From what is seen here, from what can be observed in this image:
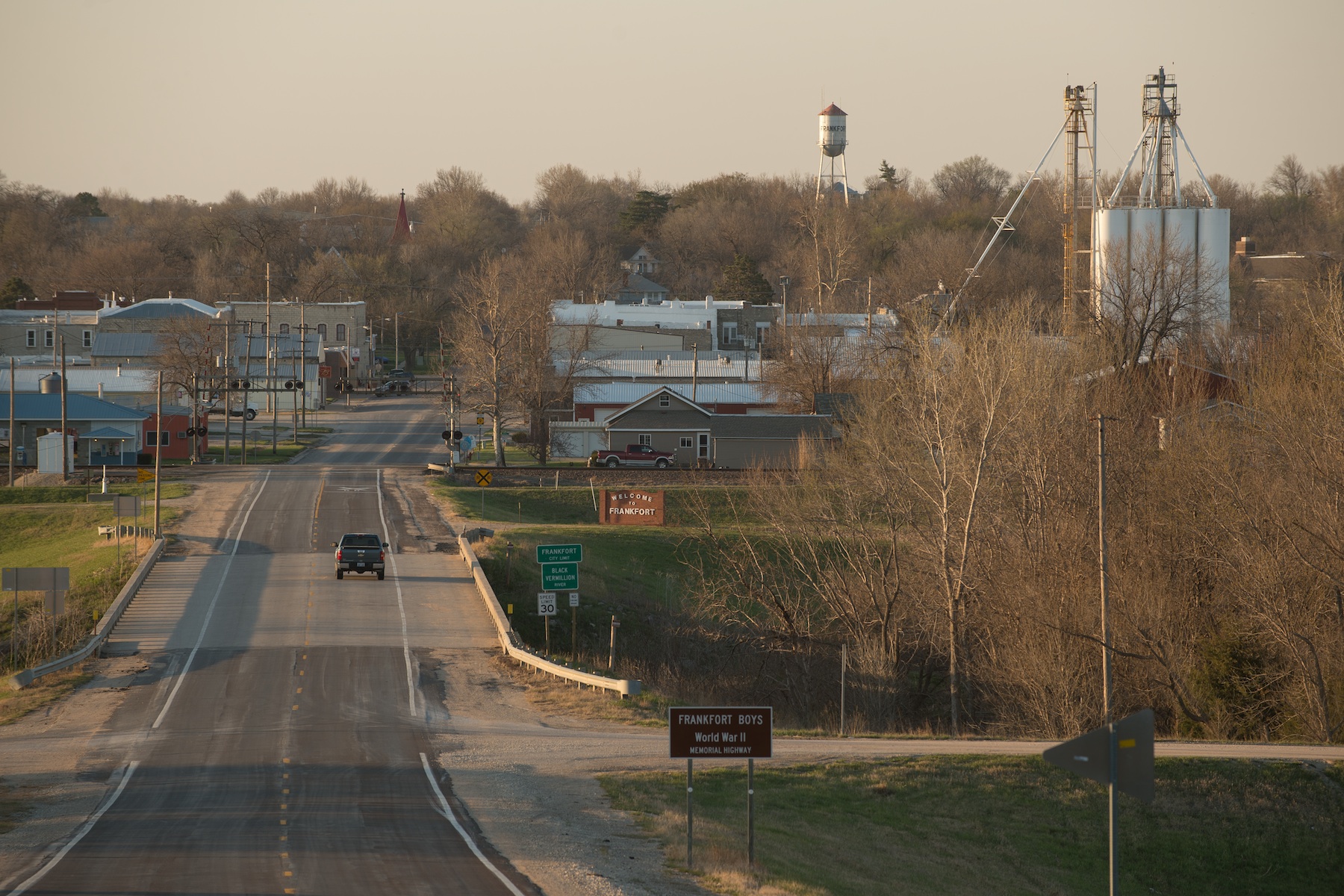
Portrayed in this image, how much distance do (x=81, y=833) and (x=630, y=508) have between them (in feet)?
121

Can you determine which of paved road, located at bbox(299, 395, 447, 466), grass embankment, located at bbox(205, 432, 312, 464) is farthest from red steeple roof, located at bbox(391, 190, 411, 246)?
grass embankment, located at bbox(205, 432, 312, 464)

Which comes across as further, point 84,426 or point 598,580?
point 84,426

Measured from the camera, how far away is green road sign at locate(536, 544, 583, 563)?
105ft

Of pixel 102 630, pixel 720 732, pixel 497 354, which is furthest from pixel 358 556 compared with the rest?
pixel 497 354

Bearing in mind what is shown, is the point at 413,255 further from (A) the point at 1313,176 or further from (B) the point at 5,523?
(A) the point at 1313,176

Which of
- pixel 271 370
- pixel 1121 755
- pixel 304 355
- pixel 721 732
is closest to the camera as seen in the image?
pixel 1121 755

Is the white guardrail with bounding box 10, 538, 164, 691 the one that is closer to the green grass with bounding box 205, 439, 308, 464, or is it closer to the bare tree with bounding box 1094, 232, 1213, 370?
the green grass with bounding box 205, 439, 308, 464

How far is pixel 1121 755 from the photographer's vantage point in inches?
454

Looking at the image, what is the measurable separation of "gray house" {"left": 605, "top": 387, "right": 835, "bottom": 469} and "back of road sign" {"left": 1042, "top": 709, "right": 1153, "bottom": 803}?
2218 inches

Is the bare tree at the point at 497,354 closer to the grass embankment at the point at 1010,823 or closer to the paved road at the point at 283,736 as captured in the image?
the paved road at the point at 283,736

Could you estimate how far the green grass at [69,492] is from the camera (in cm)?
5409

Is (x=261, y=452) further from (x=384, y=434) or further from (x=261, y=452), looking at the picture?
(x=384, y=434)

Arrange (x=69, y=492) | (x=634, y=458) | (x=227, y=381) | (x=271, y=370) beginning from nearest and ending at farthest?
1. (x=69, y=492)
2. (x=634, y=458)
3. (x=227, y=381)
4. (x=271, y=370)

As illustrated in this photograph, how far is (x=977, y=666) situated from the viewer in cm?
3616
